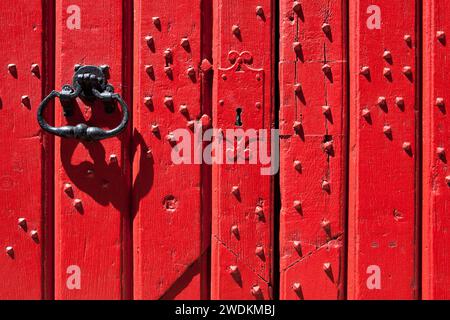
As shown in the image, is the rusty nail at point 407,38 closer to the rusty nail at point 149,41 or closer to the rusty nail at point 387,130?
the rusty nail at point 387,130

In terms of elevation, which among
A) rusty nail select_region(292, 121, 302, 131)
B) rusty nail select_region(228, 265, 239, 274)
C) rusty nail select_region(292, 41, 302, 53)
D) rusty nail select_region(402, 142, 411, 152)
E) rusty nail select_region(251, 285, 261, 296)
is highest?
rusty nail select_region(292, 41, 302, 53)

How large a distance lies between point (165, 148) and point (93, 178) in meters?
0.17

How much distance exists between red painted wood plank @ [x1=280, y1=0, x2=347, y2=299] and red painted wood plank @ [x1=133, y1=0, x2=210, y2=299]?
0.18 metres

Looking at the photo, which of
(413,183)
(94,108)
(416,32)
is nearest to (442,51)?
(416,32)

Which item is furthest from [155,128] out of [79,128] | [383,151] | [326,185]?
[383,151]

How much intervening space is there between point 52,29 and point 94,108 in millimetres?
198

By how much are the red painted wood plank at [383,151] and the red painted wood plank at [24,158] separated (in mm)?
664

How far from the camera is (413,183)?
1.09 meters

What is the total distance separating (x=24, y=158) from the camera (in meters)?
1.10

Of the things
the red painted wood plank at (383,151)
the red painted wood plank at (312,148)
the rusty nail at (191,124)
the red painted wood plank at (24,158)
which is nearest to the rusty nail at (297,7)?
the red painted wood plank at (312,148)

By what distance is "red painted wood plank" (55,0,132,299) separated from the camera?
1098 mm

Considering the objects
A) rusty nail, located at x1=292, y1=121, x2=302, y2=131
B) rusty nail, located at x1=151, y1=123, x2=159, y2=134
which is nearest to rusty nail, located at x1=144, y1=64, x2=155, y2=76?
rusty nail, located at x1=151, y1=123, x2=159, y2=134

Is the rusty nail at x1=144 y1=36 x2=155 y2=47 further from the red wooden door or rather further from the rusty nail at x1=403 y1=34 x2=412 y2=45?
the rusty nail at x1=403 y1=34 x2=412 y2=45

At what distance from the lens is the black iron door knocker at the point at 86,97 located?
3.46ft
